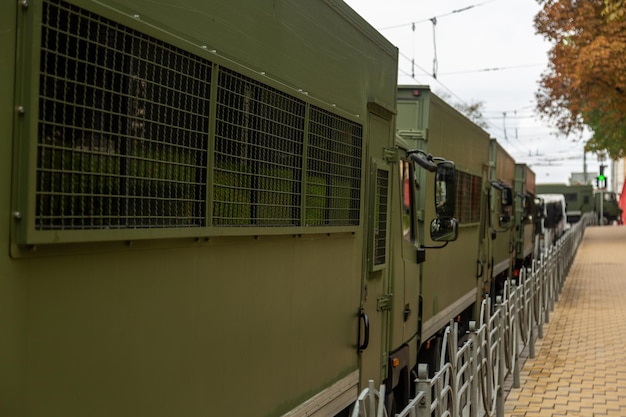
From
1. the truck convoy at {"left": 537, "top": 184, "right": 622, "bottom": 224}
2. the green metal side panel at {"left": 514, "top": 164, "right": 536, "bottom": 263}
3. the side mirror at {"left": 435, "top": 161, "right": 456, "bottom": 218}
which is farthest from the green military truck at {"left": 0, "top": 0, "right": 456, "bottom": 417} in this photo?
the truck convoy at {"left": 537, "top": 184, "right": 622, "bottom": 224}

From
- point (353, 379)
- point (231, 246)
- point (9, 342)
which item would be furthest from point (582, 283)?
point (9, 342)

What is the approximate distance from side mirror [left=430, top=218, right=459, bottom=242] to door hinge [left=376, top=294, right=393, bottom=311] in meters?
1.41

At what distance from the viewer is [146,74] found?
2709 mm

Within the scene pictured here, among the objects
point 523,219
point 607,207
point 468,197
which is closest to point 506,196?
point 523,219

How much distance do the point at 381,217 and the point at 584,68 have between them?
2135 centimetres

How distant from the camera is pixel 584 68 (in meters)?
25.3

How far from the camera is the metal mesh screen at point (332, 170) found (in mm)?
4297

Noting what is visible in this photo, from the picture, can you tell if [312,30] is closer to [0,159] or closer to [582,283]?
[0,159]

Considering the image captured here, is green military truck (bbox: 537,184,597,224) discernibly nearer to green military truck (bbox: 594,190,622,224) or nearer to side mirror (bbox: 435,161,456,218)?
green military truck (bbox: 594,190,622,224)

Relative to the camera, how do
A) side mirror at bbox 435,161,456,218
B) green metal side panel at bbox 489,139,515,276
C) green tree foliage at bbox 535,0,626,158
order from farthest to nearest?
1. green tree foliage at bbox 535,0,626,158
2. green metal side panel at bbox 489,139,515,276
3. side mirror at bbox 435,161,456,218

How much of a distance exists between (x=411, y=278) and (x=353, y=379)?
2.03 metres

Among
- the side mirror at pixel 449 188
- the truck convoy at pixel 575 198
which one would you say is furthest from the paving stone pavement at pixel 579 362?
the truck convoy at pixel 575 198

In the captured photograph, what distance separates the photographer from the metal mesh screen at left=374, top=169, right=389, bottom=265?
5.53 meters

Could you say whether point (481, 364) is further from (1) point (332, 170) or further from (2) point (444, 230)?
(1) point (332, 170)
